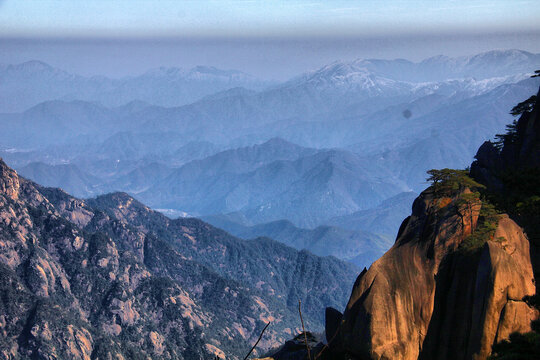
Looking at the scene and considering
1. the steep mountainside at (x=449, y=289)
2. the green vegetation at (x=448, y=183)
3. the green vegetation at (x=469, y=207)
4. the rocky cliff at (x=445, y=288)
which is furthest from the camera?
the green vegetation at (x=448, y=183)

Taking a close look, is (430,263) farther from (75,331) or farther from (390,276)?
(75,331)

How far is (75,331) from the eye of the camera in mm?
172125

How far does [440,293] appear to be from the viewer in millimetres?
42250

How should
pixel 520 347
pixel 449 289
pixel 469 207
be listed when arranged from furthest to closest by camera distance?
1. pixel 469 207
2. pixel 449 289
3. pixel 520 347

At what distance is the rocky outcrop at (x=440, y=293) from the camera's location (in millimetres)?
38406

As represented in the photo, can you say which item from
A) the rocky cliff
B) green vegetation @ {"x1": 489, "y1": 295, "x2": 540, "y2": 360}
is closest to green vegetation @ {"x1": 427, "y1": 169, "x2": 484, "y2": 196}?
the rocky cliff

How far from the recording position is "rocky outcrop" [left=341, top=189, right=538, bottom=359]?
38406 millimetres

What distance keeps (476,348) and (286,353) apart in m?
15.2

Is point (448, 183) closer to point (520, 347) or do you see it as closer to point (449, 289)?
point (449, 289)

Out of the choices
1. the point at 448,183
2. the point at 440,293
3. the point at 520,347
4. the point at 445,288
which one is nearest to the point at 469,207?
the point at 448,183

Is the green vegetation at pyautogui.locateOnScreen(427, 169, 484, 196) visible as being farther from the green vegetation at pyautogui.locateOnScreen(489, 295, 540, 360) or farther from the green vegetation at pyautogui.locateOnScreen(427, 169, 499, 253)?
the green vegetation at pyautogui.locateOnScreen(489, 295, 540, 360)

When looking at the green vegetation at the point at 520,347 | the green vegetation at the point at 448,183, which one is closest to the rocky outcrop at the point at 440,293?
the green vegetation at the point at 448,183

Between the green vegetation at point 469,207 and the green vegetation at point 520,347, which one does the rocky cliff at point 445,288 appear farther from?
the green vegetation at point 520,347

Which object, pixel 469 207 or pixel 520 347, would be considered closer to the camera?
pixel 520 347
